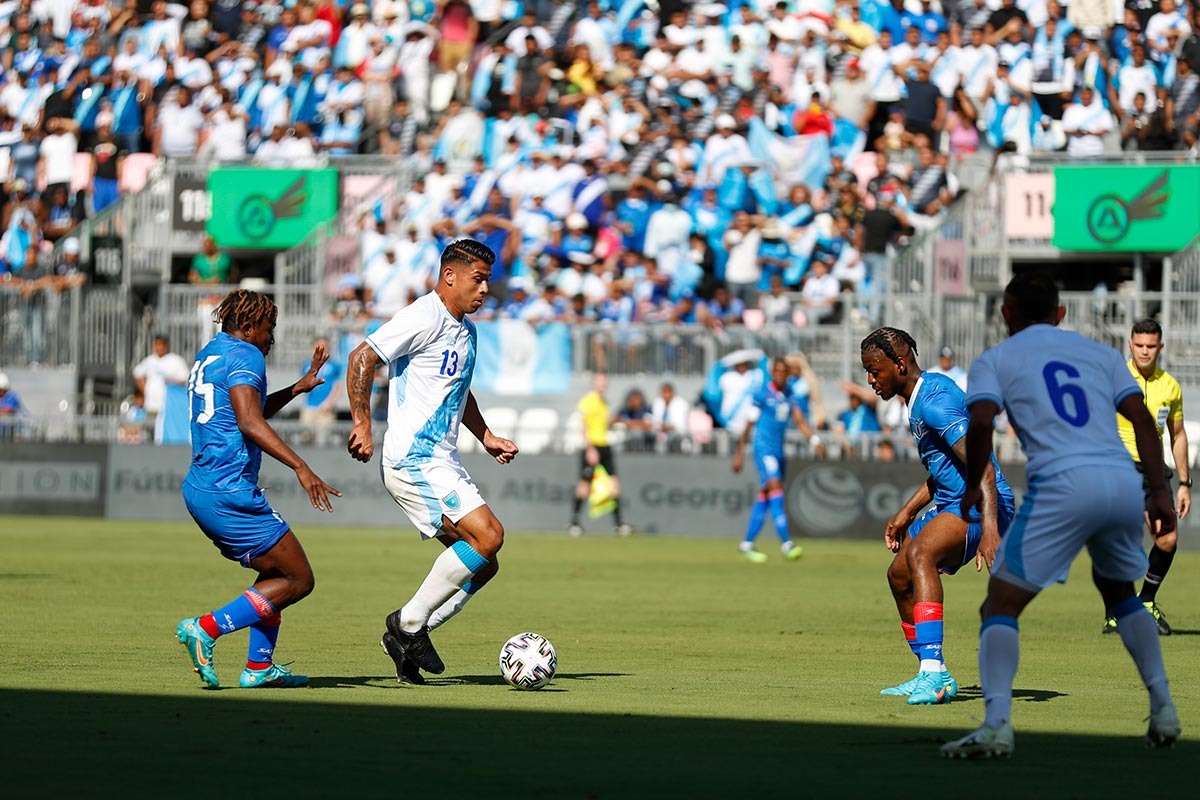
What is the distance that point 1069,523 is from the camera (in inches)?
314

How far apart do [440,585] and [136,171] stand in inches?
1035

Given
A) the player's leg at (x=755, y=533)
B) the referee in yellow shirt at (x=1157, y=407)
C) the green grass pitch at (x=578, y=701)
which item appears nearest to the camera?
the green grass pitch at (x=578, y=701)

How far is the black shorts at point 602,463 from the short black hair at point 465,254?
55.8 ft

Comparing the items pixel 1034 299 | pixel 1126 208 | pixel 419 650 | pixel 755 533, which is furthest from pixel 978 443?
pixel 1126 208

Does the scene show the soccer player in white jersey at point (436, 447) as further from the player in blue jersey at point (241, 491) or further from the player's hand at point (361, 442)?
the player in blue jersey at point (241, 491)

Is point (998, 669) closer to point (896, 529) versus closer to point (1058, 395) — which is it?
point (1058, 395)

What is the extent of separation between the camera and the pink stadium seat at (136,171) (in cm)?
3559

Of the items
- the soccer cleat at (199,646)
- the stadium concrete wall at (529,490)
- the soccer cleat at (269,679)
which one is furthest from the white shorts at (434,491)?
the stadium concrete wall at (529,490)

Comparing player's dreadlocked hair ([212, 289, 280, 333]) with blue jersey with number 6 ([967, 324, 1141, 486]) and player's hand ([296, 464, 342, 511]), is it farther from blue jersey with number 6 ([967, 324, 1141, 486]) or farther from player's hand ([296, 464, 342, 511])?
blue jersey with number 6 ([967, 324, 1141, 486])

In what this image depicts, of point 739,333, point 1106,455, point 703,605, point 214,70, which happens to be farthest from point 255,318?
point 214,70

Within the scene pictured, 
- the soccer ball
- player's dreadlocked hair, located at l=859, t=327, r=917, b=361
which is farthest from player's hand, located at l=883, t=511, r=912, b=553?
the soccer ball

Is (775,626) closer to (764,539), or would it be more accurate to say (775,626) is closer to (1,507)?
(764,539)

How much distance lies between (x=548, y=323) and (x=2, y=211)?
13290mm

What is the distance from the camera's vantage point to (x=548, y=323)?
2938cm
